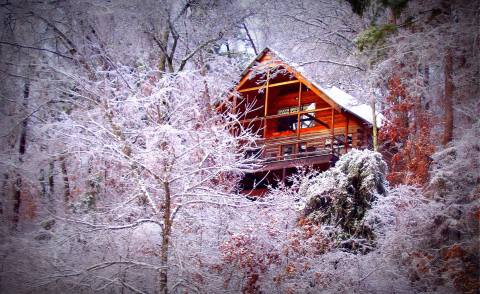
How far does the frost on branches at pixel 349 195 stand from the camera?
11.7 m

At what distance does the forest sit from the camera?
9117 mm

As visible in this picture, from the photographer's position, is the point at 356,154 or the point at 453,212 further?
the point at 356,154

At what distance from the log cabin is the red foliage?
131 cm

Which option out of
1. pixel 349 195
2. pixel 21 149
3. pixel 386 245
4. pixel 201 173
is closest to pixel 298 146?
pixel 349 195

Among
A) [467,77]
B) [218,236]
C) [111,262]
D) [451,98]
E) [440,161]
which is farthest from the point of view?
[451,98]

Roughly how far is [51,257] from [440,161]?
8062 mm

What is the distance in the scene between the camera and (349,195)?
1224 cm

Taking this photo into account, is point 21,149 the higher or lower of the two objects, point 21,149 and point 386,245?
the higher

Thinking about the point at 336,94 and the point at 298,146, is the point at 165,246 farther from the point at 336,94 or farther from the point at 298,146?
the point at 336,94

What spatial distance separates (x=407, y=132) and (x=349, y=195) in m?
3.85

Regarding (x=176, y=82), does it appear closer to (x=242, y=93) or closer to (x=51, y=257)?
(x=51, y=257)

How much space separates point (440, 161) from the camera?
10891 millimetres

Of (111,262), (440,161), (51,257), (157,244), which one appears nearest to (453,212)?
(440,161)

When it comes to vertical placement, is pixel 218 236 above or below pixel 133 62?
below
